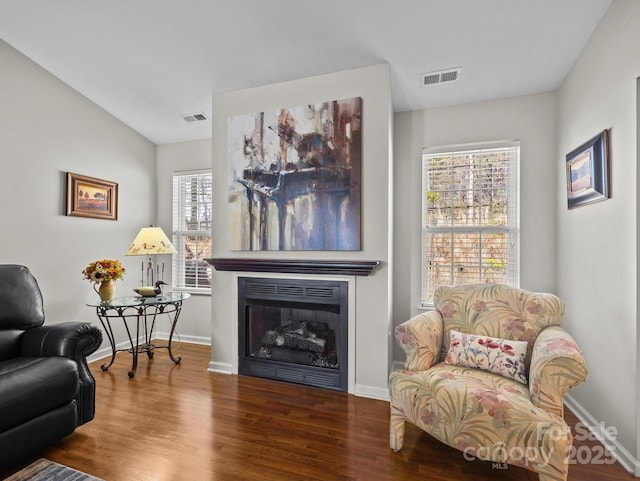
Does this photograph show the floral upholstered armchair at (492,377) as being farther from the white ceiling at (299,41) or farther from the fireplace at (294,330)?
the white ceiling at (299,41)

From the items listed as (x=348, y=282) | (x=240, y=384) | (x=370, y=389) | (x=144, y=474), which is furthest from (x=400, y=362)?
(x=144, y=474)

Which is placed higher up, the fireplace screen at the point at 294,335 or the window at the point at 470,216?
the window at the point at 470,216

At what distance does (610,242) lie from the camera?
79.4 inches

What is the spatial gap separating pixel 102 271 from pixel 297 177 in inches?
80.8

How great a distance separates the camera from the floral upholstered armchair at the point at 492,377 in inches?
61.5

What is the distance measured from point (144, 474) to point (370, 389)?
5.30 ft

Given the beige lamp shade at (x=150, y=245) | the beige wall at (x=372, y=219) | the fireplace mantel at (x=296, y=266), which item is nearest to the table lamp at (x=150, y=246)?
the beige lamp shade at (x=150, y=245)

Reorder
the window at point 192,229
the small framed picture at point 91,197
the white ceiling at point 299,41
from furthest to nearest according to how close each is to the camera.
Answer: the window at point 192,229
the small framed picture at point 91,197
the white ceiling at point 299,41

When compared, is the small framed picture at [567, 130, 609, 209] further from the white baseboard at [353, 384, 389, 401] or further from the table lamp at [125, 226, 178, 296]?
the table lamp at [125, 226, 178, 296]

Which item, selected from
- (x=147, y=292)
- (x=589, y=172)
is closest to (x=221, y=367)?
(x=147, y=292)

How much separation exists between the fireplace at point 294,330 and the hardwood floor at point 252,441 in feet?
0.50

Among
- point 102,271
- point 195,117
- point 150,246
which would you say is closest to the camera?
point 102,271

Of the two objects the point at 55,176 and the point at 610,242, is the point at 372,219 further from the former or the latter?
the point at 55,176

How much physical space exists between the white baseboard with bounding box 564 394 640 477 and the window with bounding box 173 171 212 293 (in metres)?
3.67
